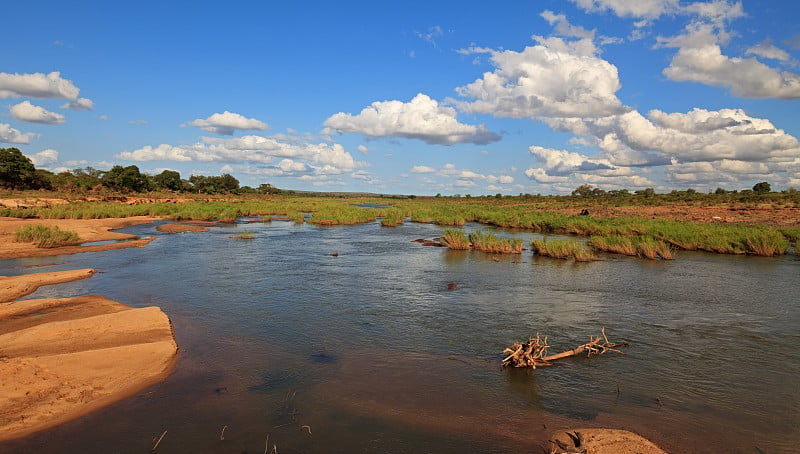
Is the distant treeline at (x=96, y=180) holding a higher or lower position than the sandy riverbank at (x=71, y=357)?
higher

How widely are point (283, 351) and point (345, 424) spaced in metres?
3.35

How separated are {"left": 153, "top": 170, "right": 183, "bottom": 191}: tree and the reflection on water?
83665mm

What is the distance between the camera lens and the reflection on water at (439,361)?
6293 mm

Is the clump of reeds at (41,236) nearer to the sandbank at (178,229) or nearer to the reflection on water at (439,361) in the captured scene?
the reflection on water at (439,361)

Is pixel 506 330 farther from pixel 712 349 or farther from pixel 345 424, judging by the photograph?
pixel 345 424

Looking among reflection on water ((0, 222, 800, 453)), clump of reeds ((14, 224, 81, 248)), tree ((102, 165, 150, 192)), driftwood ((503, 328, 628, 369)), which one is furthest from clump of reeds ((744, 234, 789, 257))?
tree ((102, 165, 150, 192))

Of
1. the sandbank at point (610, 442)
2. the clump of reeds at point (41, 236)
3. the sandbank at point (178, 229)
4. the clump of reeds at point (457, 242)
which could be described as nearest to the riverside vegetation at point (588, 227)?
the clump of reeds at point (457, 242)

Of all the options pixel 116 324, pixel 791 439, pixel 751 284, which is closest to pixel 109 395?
pixel 116 324

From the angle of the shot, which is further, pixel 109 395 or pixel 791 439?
pixel 109 395

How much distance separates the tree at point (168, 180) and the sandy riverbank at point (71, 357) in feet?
297

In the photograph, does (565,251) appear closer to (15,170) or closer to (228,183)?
(15,170)

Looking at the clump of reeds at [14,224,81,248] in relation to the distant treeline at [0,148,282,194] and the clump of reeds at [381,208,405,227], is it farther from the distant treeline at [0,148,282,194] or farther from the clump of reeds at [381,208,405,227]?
the distant treeline at [0,148,282,194]

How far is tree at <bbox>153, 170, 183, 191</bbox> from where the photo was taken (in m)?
93.4

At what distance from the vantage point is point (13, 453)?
17.8 feet
